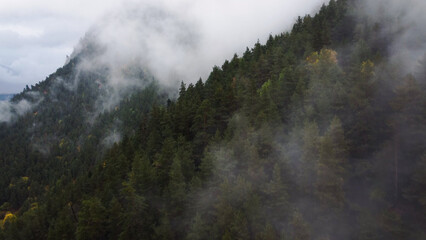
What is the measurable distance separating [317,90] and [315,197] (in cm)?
1556

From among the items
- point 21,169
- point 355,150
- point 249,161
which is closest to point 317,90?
point 355,150

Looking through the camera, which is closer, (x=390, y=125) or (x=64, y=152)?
(x=390, y=125)

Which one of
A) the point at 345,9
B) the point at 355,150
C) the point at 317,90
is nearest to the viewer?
the point at 355,150

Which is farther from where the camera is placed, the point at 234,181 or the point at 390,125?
the point at 234,181

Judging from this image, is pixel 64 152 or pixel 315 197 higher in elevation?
pixel 64 152

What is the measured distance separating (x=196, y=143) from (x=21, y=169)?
166 metres

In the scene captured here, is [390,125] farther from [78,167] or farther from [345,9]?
[78,167]

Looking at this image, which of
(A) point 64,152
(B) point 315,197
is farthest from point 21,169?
(B) point 315,197

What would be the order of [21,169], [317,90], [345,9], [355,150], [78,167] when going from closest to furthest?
1. [355,150]
2. [317,90]
3. [345,9]
4. [78,167]
5. [21,169]

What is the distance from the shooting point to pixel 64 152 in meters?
194

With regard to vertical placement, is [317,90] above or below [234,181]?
above

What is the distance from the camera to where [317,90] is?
40.0 meters

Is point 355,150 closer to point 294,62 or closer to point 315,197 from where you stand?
point 315,197

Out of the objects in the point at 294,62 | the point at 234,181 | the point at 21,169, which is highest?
the point at 21,169
